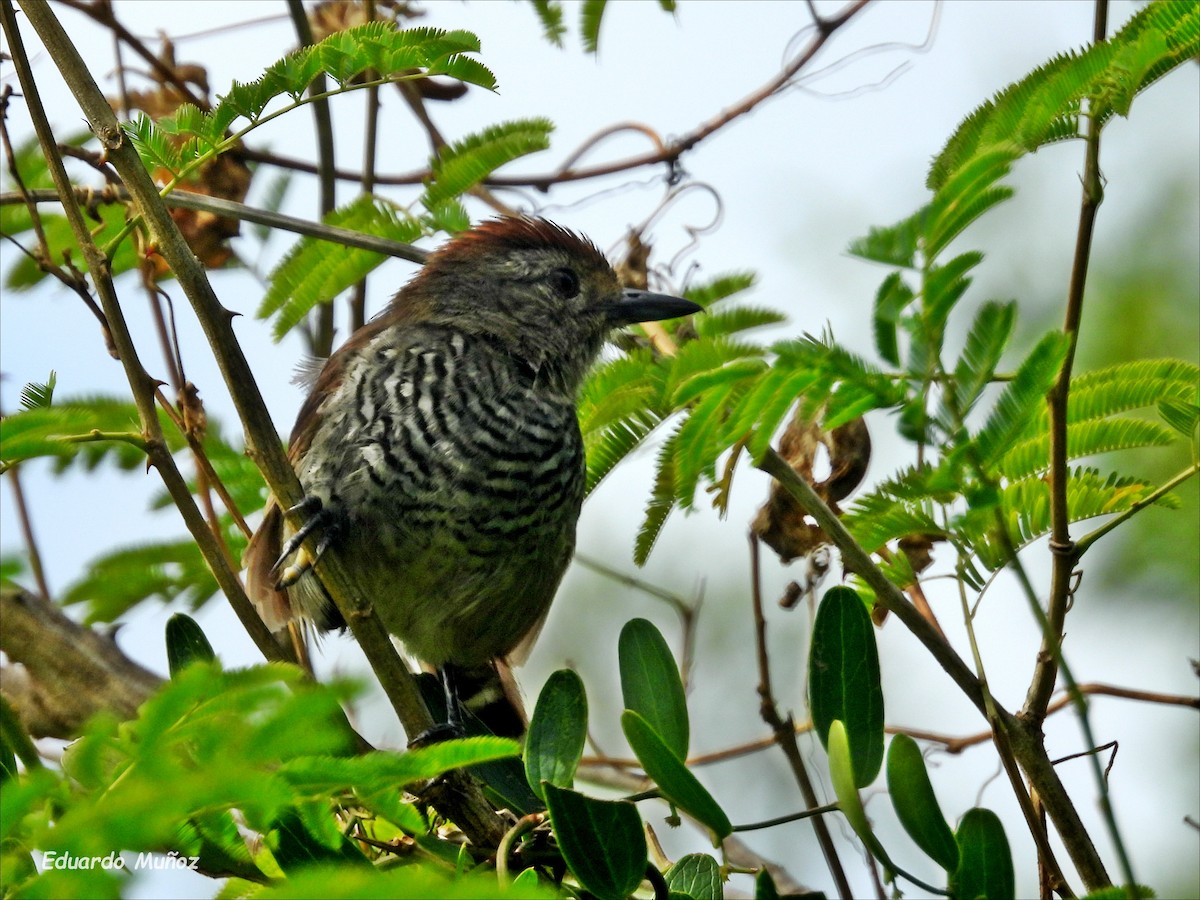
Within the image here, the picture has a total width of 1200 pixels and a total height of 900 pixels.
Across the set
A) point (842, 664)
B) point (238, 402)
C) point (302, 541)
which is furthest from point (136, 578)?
point (842, 664)

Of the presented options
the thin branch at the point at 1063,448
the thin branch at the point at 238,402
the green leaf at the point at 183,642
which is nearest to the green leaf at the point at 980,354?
the thin branch at the point at 1063,448

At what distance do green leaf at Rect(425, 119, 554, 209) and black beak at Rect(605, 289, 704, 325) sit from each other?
25.3 inches

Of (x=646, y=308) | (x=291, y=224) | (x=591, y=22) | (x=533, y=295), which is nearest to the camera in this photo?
(x=291, y=224)

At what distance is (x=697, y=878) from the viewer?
2139 millimetres

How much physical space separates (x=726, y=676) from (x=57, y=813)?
5254mm

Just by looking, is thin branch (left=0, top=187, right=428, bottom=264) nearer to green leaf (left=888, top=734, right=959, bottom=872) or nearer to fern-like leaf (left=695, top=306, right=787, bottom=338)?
fern-like leaf (left=695, top=306, right=787, bottom=338)

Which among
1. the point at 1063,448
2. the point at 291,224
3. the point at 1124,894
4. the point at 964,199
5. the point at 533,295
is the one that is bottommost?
the point at 1124,894

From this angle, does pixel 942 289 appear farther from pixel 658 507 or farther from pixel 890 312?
pixel 658 507

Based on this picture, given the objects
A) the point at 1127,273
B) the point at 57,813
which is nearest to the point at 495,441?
the point at 57,813

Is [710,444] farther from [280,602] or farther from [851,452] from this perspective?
[280,602]

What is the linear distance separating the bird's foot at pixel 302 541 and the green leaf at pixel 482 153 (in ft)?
2.78

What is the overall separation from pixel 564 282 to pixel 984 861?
2.79m

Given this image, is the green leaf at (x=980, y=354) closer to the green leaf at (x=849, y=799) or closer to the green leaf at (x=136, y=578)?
the green leaf at (x=849, y=799)

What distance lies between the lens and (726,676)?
6.57m
